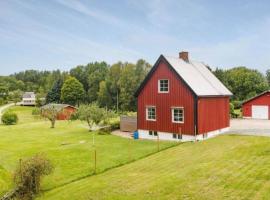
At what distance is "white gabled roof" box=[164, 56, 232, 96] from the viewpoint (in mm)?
25531

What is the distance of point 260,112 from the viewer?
136 feet

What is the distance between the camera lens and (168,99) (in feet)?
86.2

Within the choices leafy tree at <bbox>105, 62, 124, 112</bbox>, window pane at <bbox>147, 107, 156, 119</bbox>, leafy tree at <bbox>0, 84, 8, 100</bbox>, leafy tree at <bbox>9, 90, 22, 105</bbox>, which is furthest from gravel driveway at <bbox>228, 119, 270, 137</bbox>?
leafy tree at <bbox>0, 84, 8, 100</bbox>

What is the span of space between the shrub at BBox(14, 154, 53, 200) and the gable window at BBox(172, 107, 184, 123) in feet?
48.4

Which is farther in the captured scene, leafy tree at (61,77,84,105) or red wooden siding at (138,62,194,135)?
leafy tree at (61,77,84,105)

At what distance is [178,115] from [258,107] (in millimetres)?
21081

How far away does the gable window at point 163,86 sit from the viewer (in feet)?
86.7

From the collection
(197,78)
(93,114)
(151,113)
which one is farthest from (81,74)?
(197,78)

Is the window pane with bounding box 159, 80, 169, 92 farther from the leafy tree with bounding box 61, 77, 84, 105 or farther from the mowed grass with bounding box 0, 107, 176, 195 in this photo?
the leafy tree with bounding box 61, 77, 84, 105

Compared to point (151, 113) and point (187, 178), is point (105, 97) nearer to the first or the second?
point (151, 113)

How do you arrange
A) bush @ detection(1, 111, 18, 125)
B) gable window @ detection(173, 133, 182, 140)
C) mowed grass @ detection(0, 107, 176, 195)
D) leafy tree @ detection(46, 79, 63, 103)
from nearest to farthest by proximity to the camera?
mowed grass @ detection(0, 107, 176, 195)
gable window @ detection(173, 133, 182, 140)
bush @ detection(1, 111, 18, 125)
leafy tree @ detection(46, 79, 63, 103)

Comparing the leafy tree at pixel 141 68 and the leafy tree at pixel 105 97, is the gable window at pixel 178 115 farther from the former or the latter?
the leafy tree at pixel 105 97

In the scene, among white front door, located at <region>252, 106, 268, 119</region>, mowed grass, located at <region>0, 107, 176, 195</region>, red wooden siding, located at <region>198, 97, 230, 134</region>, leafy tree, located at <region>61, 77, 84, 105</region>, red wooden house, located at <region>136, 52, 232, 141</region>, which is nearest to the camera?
mowed grass, located at <region>0, 107, 176, 195</region>

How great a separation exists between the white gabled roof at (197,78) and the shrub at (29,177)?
1521 cm
